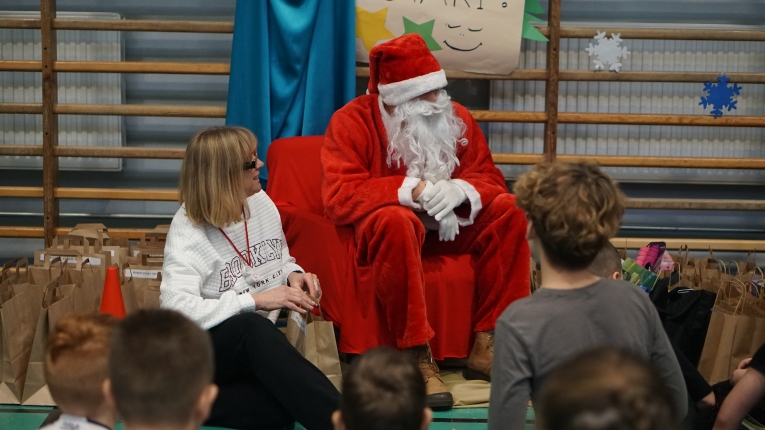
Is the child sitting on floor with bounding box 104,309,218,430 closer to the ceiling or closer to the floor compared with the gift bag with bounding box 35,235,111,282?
closer to the ceiling

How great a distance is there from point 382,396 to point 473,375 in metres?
1.55

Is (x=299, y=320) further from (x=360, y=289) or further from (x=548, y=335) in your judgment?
(x=548, y=335)

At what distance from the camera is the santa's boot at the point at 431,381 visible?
2.48 metres

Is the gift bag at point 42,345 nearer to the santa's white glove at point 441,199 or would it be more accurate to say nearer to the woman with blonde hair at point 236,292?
the woman with blonde hair at point 236,292

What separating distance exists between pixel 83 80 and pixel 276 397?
2567 mm

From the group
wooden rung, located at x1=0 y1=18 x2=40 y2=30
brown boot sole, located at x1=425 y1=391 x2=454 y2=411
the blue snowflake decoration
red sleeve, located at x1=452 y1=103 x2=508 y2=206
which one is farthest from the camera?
the blue snowflake decoration

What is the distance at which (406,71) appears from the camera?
9.63 feet

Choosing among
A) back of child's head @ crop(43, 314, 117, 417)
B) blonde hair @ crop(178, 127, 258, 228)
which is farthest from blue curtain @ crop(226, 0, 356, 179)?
back of child's head @ crop(43, 314, 117, 417)

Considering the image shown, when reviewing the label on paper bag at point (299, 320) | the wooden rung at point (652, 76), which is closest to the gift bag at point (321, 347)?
the label on paper bag at point (299, 320)

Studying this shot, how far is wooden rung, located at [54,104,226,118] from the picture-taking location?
389 cm

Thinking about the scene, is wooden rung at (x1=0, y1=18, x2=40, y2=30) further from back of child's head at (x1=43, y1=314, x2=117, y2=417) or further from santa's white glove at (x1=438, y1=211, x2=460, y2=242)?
back of child's head at (x1=43, y1=314, x2=117, y2=417)

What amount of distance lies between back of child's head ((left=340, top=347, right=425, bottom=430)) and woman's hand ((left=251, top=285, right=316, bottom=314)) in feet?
3.36

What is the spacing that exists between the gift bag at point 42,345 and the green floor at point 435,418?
0.10 ft

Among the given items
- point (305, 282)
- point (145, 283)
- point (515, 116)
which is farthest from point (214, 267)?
point (515, 116)
